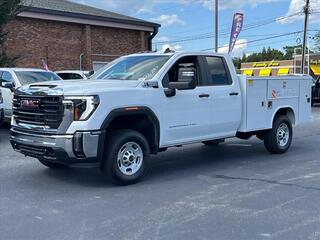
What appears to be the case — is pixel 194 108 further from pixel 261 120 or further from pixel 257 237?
pixel 257 237

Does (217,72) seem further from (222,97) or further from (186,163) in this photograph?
(186,163)

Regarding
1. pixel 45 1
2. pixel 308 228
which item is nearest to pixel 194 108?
pixel 308 228

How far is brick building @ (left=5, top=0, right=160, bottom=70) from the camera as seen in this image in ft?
77.5

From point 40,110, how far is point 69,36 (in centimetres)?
1963

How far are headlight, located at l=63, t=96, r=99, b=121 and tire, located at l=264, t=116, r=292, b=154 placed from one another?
454cm

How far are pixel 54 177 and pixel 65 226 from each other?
2.54 metres

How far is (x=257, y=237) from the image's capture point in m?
4.89

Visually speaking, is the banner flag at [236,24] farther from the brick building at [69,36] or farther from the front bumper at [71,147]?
the front bumper at [71,147]

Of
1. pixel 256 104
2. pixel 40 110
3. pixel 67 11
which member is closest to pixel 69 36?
pixel 67 11

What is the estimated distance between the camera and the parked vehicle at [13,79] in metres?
13.1

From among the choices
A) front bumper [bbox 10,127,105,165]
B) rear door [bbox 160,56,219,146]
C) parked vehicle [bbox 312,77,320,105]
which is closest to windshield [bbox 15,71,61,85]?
rear door [bbox 160,56,219,146]

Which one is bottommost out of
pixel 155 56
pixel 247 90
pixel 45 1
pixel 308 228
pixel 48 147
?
pixel 308 228

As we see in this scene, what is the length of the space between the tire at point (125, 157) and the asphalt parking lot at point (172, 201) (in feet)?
0.57

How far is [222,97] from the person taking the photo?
850cm
